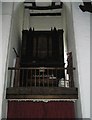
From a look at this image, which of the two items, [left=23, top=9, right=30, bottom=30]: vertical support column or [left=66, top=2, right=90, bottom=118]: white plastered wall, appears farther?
[left=23, top=9, right=30, bottom=30]: vertical support column

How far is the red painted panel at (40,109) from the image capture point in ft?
17.8

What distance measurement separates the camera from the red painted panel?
214 inches

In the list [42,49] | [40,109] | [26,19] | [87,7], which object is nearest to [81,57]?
[87,7]

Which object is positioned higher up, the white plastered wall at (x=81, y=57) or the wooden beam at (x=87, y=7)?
the wooden beam at (x=87, y=7)

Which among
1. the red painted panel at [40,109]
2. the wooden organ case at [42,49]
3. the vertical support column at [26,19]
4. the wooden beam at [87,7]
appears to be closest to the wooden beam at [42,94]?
the red painted panel at [40,109]

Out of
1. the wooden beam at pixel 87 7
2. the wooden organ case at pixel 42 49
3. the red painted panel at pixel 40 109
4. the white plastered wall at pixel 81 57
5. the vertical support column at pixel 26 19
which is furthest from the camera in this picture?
the vertical support column at pixel 26 19

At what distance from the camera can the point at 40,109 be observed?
5.47m

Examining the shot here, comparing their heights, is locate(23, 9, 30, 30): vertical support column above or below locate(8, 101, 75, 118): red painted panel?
above

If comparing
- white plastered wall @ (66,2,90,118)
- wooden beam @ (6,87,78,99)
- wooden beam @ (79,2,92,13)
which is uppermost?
wooden beam @ (79,2,92,13)

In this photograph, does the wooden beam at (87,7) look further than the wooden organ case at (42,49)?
No

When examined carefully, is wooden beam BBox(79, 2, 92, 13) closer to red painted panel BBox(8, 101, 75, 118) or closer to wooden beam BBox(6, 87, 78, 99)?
wooden beam BBox(6, 87, 78, 99)

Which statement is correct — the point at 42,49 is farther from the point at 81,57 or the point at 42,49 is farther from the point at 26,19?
the point at 26,19

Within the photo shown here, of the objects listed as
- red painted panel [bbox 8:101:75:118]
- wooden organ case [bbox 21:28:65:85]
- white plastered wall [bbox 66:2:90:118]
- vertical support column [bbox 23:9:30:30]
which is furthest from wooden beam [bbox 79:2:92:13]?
vertical support column [bbox 23:9:30:30]

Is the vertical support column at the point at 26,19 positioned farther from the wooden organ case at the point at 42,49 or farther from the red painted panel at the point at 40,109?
the red painted panel at the point at 40,109
